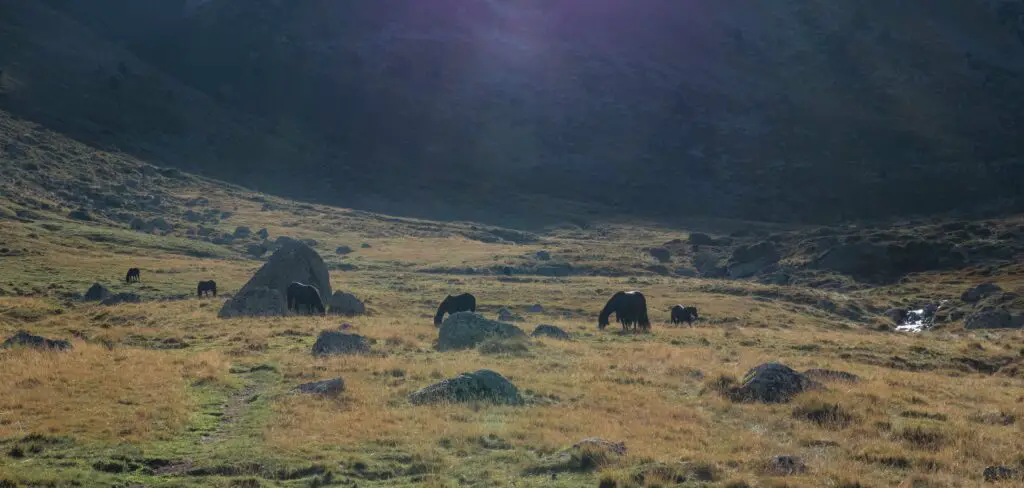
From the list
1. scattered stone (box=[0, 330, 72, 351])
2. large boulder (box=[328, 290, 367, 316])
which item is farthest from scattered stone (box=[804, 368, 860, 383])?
large boulder (box=[328, 290, 367, 316])

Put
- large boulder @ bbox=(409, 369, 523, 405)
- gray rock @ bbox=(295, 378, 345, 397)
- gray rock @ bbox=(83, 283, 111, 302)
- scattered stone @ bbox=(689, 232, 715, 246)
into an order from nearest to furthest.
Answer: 1. large boulder @ bbox=(409, 369, 523, 405)
2. gray rock @ bbox=(295, 378, 345, 397)
3. gray rock @ bbox=(83, 283, 111, 302)
4. scattered stone @ bbox=(689, 232, 715, 246)

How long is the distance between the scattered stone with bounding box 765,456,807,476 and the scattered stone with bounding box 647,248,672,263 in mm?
94873

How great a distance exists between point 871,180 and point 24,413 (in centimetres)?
17763

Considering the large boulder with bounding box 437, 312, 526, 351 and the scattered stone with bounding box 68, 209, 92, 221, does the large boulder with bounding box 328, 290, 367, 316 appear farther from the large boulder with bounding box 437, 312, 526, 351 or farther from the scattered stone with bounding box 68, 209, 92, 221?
the scattered stone with bounding box 68, 209, 92, 221

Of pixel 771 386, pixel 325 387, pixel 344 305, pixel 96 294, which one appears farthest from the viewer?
pixel 96 294

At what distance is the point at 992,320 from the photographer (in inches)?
2175

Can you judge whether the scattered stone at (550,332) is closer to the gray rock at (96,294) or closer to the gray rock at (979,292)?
the gray rock at (96,294)

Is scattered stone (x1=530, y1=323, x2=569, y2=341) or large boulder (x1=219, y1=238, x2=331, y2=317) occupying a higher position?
large boulder (x1=219, y1=238, x2=331, y2=317)

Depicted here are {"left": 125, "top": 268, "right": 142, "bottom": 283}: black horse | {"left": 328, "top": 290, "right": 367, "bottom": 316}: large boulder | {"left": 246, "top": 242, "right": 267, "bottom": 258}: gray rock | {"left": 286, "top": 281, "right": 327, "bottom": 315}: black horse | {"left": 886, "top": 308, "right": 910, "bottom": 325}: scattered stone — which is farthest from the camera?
{"left": 246, "top": 242, "right": 267, "bottom": 258}: gray rock

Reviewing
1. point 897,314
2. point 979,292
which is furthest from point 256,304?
point 979,292

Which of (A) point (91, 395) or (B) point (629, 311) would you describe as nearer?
(A) point (91, 395)

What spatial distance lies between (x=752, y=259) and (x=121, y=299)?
77512mm

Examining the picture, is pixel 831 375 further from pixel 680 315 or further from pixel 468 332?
pixel 680 315

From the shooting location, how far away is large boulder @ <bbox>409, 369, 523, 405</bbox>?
18.0 metres
